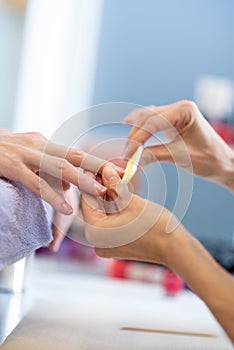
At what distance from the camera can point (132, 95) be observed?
13.5 ft

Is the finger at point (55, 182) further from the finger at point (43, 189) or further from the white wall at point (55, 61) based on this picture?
the white wall at point (55, 61)

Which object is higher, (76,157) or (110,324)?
(76,157)

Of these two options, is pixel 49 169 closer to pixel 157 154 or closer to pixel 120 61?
pixel 157 154

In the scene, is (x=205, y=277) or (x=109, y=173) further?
(x=109, y=173)

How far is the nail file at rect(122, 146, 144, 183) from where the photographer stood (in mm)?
1007

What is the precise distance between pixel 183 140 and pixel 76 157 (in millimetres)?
458

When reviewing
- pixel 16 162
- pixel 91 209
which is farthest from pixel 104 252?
pixel 16 162

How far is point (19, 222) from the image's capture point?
852 mm

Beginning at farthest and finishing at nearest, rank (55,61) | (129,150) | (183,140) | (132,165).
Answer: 1. (55,61)
2. (183,140)
3. (129,150)
4. (132,165)

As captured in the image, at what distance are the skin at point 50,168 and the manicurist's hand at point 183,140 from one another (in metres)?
0.26

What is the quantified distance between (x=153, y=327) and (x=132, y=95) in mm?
3015

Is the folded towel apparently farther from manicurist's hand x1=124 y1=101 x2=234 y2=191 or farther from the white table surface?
manicurist's hand x1=124 y1=101 x2=234 y2=191

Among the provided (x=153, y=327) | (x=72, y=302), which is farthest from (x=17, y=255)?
(x=72, y=302)

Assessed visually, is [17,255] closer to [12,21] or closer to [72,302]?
[72,302]
